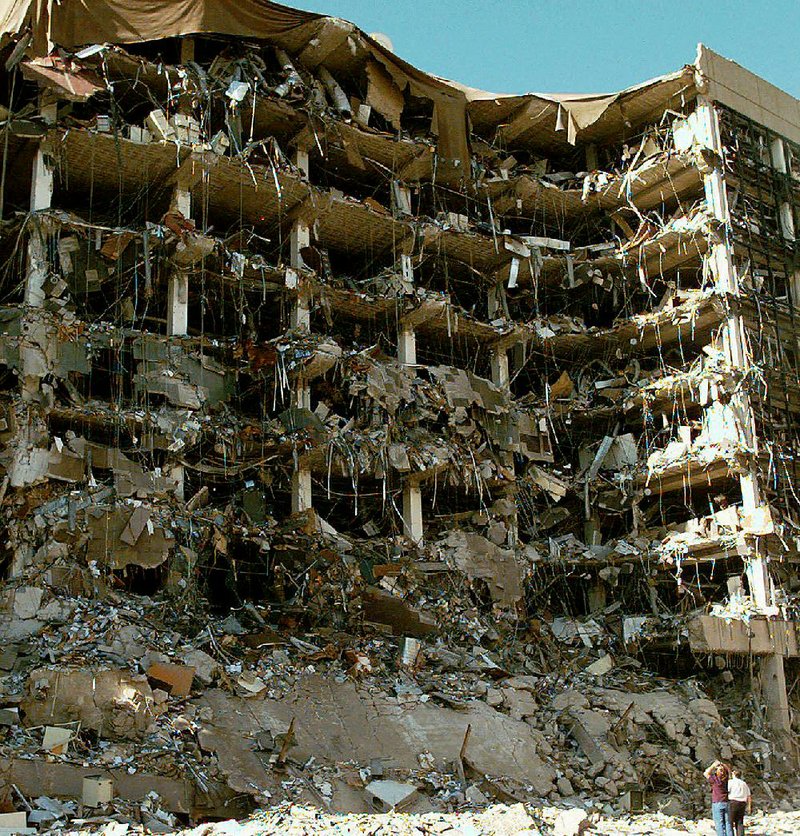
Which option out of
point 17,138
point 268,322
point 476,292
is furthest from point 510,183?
point 17,138

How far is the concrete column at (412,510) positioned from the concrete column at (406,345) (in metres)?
4.10

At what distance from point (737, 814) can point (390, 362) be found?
15.9 metres

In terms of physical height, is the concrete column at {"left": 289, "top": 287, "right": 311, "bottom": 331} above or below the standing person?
above

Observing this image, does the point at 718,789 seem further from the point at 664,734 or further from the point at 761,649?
the point at 761,649

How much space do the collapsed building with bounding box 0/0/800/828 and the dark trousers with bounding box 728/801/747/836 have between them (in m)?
4.37

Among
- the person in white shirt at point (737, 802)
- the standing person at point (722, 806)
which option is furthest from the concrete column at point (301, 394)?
the standing person at point (722, 806)

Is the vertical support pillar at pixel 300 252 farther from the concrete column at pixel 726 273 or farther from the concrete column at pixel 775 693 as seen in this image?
the concrete column at pixel 775 693

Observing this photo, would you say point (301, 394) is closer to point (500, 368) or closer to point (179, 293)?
point (179, 293)

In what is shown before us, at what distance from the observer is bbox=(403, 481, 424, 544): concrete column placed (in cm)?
2766

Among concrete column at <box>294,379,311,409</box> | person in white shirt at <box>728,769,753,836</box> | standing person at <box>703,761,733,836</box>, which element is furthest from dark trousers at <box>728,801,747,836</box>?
concrete column at <box>294,379,311,409</box>

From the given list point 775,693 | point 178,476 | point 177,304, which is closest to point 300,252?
point 177,304

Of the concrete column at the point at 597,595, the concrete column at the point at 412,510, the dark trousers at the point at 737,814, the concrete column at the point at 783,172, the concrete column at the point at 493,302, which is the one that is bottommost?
the dark trousers at the point at 737,814

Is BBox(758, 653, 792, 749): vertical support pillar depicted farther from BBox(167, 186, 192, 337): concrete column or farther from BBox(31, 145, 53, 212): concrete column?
BBox(31, 145, 53, 212): concrete column

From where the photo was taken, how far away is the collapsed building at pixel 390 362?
2291 centimetres
